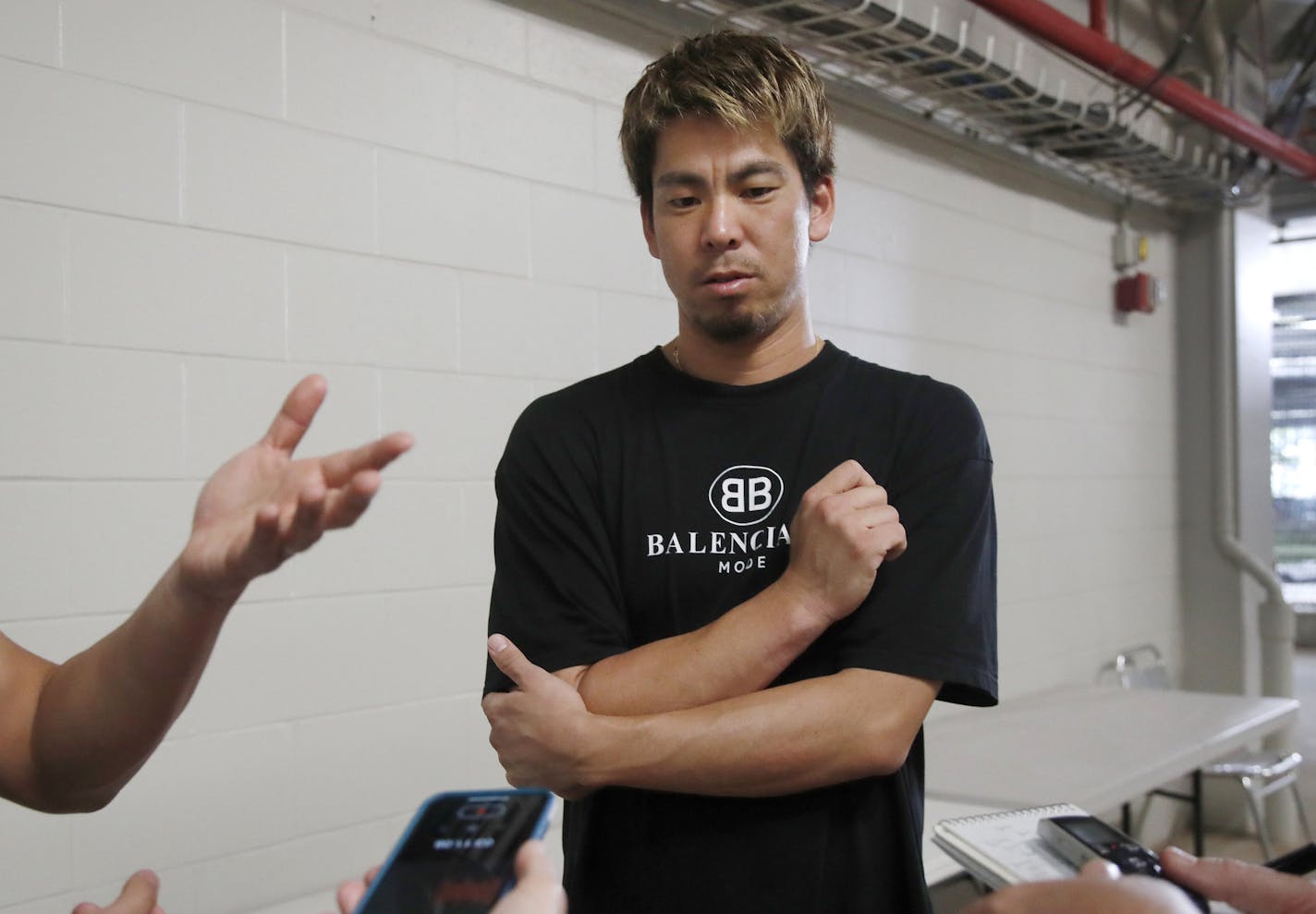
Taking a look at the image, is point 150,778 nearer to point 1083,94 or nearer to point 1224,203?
point 1083,94

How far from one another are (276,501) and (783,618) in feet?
1.88

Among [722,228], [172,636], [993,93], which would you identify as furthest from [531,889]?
[993,93]

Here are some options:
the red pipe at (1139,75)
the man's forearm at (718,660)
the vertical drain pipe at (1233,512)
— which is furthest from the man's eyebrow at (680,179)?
the vertical drain pipe at (1233,512)

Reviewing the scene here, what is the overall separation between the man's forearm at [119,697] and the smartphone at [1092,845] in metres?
0.79

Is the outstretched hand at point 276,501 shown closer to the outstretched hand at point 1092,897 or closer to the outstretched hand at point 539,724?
the outstretched hand at point 539,724

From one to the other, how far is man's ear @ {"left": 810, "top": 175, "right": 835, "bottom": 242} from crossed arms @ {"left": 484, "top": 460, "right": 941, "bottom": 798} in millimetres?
374

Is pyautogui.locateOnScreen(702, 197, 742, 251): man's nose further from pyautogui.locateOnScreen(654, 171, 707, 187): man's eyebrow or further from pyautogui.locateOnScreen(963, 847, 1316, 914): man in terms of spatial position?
pyautogui.locateOnScreen(963, 847, 1316, 914): man

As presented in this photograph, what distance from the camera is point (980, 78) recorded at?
330 cm

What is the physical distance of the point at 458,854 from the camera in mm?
568

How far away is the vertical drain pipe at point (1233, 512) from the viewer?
483 centimetres

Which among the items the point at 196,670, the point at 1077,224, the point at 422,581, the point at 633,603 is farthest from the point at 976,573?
the point at 1077,224

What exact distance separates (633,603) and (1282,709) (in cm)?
322

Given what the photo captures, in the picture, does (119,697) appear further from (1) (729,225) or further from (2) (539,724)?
(1) (729,225)

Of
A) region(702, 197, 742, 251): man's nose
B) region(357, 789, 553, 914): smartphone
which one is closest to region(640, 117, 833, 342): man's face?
region(702, 197, 742, 251): man's nose
